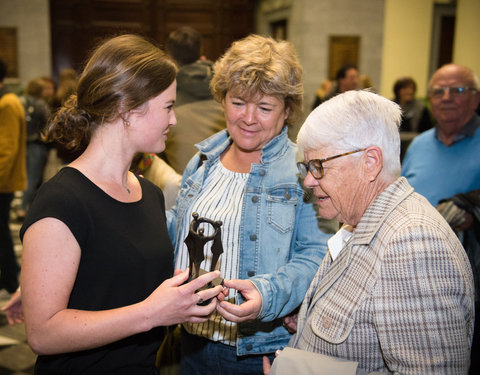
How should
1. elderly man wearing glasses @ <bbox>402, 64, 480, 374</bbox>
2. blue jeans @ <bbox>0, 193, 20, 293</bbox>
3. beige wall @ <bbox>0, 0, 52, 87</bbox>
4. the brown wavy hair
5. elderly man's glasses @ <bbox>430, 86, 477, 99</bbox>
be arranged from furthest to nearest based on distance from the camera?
1. beige wall @ <bbox>0, 0, 52, 87</bbox>
2. blue jeans @ <bbox>0, 193, 20, 293</bbox>
3. elderly man's glasses @ <bbox>430, 86, 477, 99</bbox>
4. elderly man wearing glasses @ <bbox>402, 64, 480, 374</bbox>
5. the brown wavy hair

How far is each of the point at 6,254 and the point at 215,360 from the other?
3.21 metres

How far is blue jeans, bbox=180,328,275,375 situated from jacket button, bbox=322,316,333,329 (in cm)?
53

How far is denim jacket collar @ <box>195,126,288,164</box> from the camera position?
1.81m

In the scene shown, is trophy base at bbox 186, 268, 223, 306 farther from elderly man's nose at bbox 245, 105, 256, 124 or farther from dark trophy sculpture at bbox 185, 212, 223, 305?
elderly man's nose at bbox 245, 105, 256, 124

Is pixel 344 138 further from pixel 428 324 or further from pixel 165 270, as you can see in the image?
pixel 165 270

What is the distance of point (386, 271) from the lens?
120 cm

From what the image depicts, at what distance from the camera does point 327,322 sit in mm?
1323

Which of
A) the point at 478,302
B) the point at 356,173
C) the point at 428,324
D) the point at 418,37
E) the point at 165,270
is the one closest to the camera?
the point at 428,324

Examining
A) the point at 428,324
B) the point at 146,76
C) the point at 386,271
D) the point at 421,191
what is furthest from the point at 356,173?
the point at 421,191

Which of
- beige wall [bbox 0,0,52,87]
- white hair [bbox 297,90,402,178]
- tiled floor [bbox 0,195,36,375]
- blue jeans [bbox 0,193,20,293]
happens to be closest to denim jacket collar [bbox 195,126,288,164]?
white hair [bbox 297,90,402,178]

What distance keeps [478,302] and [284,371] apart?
1.48m

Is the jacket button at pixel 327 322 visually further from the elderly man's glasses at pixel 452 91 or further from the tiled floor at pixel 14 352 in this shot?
the tiled floor at pixel 14 352

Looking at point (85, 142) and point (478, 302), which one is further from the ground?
point (85, 142)

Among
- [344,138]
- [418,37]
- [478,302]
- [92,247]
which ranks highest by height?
[418,37]
